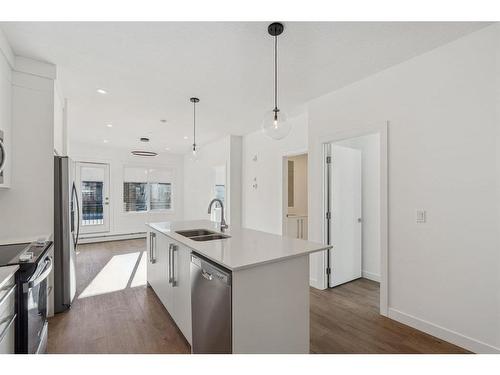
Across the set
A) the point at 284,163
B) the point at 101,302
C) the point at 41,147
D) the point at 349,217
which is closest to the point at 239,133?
the point at 284,163

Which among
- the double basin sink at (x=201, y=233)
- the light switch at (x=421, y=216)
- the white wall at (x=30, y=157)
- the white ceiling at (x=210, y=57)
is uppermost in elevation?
the white ceiling at (x=210, y=57)

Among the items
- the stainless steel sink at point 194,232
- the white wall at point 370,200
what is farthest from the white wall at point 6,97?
the white wall at point 370,200

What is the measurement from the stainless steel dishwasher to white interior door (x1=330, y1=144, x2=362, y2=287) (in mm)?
2099

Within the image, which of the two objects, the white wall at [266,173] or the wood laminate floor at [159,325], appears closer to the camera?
the wood laminate floor at [159,325]

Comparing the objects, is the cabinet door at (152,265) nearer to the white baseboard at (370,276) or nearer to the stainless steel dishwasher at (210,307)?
the stainless steel dishwasher at (210,307)

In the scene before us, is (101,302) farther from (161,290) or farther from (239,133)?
(239,133)

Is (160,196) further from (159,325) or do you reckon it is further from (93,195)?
(159,325)

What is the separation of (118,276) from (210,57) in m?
3.44

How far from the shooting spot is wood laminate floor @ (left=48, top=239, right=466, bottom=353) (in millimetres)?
2084

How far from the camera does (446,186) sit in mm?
2152

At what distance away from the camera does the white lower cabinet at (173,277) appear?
2080 mm

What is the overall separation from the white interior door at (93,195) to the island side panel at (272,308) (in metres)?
6.37

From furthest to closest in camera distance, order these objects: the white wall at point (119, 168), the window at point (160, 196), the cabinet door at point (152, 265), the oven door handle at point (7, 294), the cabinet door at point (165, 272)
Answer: the window at point (160, 196), the white wall at point (119, 168), the cabinet door at point (152, 265), the cabinet door at point (165, 272), the oven door handle at point (7, 294)

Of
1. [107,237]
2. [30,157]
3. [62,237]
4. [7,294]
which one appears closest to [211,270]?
[7,294]
